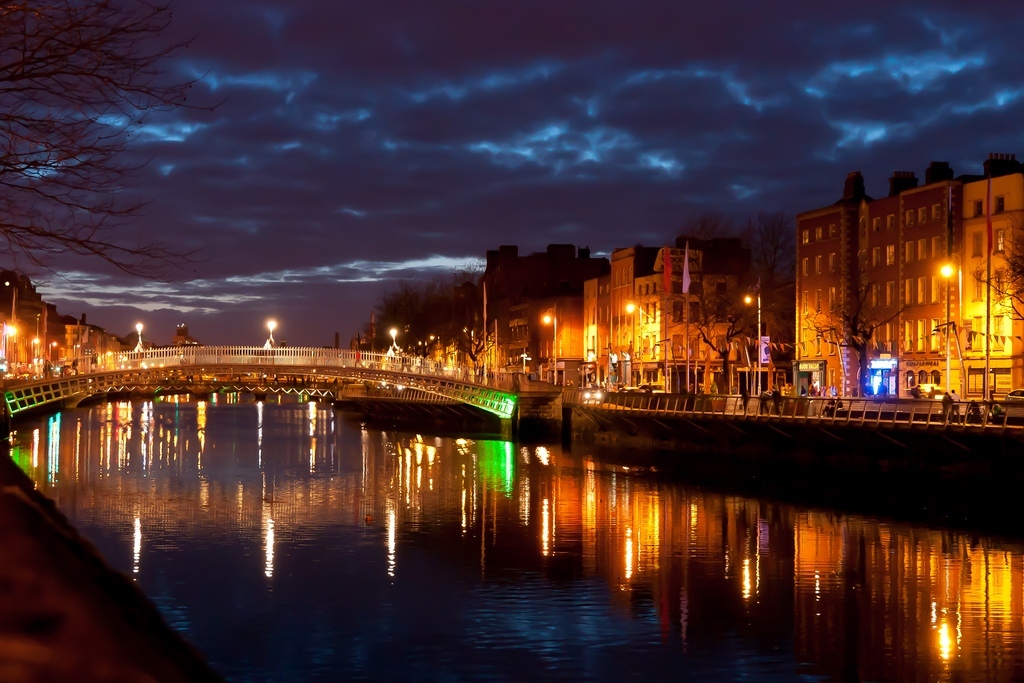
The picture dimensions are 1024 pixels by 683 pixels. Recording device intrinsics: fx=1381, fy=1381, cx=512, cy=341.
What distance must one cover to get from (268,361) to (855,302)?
3560 cm

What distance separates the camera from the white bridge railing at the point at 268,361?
261 ft

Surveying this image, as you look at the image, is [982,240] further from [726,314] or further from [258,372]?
[258,372]

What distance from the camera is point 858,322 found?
262 feet

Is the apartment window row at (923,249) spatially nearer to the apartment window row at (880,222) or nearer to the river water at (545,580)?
the apartment window row at (880,222)

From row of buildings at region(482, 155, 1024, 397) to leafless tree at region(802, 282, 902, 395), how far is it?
0.53 feet

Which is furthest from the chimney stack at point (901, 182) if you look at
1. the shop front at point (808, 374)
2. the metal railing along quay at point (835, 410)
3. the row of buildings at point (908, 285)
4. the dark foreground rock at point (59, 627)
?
the dark foreground rock at point (59, 627)

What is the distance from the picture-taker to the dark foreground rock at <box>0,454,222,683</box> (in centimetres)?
286

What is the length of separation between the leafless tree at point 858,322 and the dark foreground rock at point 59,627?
7421 cm

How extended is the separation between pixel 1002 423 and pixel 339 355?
4791 cm

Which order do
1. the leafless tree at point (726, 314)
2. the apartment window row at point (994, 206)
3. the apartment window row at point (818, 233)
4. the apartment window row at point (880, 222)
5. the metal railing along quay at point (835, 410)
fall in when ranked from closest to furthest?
1. the metal railing along quay at point (835, 410)
2. the apartment window row at point (994, 206)
3. the apartment window row at point (880, 222)
4. the apartment window row at point (818, 233)
5. the leafless tree at point (726, 314)

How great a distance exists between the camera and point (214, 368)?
3123 inches

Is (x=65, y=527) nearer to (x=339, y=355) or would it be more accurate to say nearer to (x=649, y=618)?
(x=649, y=618)

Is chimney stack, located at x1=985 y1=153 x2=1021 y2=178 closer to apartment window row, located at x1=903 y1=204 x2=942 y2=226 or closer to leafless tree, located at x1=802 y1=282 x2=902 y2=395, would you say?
apartment window row, located at x1=903 y1=204 x2=942 y2=226

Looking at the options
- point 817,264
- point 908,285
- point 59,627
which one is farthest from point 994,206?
point 59,627
